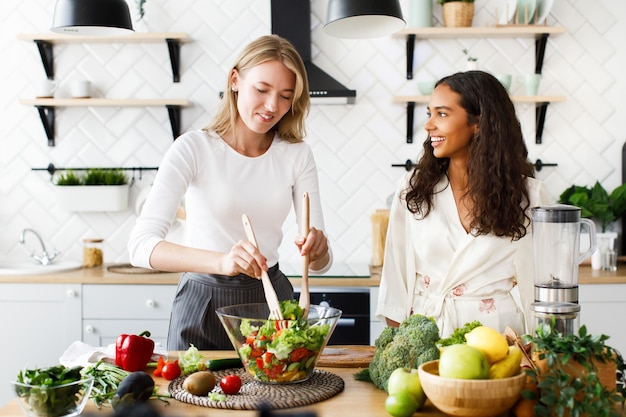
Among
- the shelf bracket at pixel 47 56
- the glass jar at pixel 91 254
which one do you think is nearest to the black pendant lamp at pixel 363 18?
the glass jar at pixel 91 254

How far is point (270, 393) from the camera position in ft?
5.35

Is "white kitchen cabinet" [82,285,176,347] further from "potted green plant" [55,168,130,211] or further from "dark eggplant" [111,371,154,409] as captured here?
"dark eggplant" [111,371,154,409]

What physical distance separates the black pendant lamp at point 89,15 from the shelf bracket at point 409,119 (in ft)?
5.95

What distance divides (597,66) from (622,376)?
2.86 m

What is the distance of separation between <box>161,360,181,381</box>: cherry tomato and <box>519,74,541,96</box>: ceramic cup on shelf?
9.03ft

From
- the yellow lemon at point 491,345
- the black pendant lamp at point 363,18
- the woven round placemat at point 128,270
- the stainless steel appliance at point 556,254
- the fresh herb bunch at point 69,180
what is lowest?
the woven round placemat at point 128,270

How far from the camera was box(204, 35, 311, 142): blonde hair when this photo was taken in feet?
7.03

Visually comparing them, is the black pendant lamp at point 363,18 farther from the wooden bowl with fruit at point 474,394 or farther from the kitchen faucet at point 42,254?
the kitchen faucet at point 42,254

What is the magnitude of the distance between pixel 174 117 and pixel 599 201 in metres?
2.29

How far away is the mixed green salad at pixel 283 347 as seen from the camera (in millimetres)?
1642

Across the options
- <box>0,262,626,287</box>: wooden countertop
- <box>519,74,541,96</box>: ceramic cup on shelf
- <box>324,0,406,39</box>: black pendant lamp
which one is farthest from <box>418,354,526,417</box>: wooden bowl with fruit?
<box>519,74,541,96</box>: ceramic cup on shelf

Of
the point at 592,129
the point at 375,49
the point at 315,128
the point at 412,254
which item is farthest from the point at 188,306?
the point at 592,129

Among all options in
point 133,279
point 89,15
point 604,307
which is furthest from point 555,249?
point 133,279

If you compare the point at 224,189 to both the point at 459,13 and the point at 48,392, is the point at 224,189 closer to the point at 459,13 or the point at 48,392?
the point at 48,392
